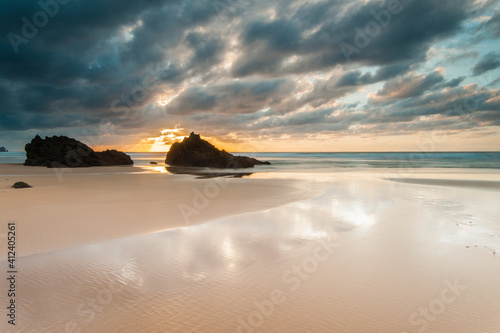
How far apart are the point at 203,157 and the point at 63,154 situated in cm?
1637

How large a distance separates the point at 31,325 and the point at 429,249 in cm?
672

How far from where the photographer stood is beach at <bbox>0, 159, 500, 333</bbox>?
3.30 metres

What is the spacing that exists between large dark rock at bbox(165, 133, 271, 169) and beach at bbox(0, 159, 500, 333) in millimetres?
27050

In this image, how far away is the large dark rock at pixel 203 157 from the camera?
36062 mm

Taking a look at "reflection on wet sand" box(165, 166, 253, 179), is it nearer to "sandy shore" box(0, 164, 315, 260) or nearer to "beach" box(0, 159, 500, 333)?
"sandy shore" box(0, 164, 315, 260)

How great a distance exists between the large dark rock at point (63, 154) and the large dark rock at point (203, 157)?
880cm

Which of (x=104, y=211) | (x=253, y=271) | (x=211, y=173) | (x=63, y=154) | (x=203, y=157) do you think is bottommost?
(x=253, y=271)

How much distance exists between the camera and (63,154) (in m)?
31.9

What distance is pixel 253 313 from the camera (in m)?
3.44

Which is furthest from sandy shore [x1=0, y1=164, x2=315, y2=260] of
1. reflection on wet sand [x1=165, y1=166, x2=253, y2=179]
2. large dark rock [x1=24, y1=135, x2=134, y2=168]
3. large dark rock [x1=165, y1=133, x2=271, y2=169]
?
large dark rock [x1=165, y1=133, x2=271, y2=169]

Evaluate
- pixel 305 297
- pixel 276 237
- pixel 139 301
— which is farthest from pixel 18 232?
pixel 305 297

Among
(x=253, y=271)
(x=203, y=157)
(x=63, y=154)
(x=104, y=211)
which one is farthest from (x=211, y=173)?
(x=253, y=271)

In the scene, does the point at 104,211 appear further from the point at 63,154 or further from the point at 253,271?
the point at 63,154

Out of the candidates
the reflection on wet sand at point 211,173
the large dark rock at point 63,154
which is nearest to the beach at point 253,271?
the reflection on wet sand at point 211,173
